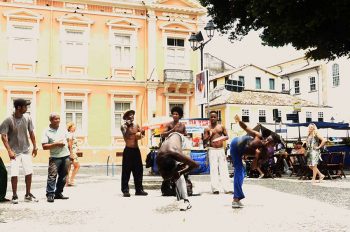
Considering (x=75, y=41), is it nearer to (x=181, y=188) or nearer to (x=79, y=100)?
(x=79, y=100)

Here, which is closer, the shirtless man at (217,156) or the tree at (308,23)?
the shirtless man at (217,156)

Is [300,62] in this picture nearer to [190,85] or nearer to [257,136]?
[190,85]

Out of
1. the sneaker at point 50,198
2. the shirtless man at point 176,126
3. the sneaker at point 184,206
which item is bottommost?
the sneaker at point 50,198

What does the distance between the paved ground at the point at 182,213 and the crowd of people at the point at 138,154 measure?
0.36 m

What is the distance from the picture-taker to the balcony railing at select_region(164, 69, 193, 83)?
30.3m

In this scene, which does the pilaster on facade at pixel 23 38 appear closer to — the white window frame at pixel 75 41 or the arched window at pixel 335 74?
the white window frame at pixel 75 41

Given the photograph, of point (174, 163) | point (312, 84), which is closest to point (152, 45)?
point (174, 163)

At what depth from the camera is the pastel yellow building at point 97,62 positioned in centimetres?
2762

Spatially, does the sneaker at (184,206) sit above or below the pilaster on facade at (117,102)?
below

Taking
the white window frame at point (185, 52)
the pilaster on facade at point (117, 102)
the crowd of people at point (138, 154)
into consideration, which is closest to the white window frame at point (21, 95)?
the pilaster on facade at point (117, 102)

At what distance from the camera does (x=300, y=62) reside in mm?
57031

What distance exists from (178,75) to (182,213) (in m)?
23.9

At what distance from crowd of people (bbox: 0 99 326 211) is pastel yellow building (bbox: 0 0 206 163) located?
59.9ft

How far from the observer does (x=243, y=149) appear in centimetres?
790
